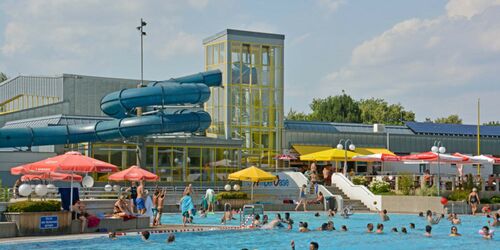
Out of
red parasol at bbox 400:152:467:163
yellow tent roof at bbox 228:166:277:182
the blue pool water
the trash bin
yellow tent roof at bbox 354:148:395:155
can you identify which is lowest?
the blue pool water

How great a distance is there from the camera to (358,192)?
136 ft

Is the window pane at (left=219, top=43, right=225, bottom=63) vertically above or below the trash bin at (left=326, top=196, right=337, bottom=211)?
above

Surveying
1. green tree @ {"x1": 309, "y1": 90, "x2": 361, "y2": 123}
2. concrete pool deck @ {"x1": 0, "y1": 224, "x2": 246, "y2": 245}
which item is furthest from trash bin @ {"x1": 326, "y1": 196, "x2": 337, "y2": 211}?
green tree @ {"x1": 309, "y1": 90, "x2": 361, "y2": 123}

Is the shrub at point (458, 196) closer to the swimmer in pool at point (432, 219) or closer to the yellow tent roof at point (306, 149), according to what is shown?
the swimmer in pool at point (432, 219)

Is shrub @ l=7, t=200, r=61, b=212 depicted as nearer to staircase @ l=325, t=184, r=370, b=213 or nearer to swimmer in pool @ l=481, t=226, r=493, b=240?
swimmer in pool @ l=481, t=226, r=493, b=240

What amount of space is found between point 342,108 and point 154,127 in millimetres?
61050

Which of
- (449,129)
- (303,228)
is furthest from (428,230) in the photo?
(449,129)

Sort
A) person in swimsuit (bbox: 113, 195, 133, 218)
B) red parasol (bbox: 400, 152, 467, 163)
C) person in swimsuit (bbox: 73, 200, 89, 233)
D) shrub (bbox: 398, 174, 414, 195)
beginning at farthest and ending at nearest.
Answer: shrub (bbox: 398, 174, 414, 195) → red parasol (bbox: 400, 152, 467, 163) → person in swimsuit (bbox: 113, 195, 133, 218) → person in swimsuit (bbox: 73, 200, 89, 233)

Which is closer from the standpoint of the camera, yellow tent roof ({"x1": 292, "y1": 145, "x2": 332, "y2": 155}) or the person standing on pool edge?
the person standing on pool edge

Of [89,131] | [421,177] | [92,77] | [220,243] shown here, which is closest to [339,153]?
[421,177]

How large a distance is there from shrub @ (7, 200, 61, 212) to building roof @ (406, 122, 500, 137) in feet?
138

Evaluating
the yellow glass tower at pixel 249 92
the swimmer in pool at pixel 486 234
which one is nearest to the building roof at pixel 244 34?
the yellow glass tower at pixel 249 92

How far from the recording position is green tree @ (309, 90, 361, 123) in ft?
321

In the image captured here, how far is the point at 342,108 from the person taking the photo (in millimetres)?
98688
